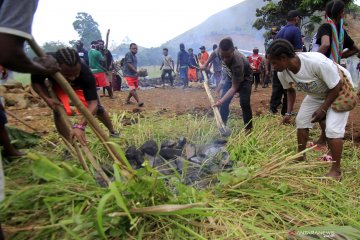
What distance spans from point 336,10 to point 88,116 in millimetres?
3101

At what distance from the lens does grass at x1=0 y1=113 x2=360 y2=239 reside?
5.47ft

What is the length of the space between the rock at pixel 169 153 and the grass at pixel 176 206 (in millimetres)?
567

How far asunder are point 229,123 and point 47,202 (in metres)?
3.06

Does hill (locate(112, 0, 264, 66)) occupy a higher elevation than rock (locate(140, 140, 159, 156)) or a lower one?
higher

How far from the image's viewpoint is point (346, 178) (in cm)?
269

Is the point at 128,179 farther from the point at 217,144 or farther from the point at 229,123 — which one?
the point at 229,123

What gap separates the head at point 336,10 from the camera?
3344 mm

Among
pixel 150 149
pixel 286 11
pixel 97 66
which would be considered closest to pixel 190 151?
pixel 150 149

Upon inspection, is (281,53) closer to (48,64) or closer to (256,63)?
(48,64)

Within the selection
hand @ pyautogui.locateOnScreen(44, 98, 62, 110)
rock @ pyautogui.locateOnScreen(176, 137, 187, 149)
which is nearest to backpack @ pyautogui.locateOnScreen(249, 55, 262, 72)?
rock @ pyautogui.locateOnScreen(176, 137, 187, 149)

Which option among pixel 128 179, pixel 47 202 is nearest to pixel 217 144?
pixel 128 179

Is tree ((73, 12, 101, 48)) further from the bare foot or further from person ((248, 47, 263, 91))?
the bare foot

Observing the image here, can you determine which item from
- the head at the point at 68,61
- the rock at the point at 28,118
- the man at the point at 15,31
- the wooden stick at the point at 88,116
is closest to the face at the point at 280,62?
the wooden stick at the point at 88,116

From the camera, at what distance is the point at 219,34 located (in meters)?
37.1
